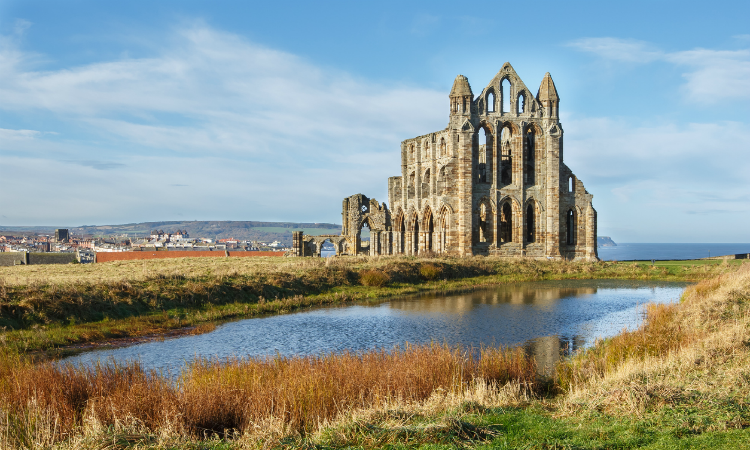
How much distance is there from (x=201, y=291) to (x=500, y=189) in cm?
3423

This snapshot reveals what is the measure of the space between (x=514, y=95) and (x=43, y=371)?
49.2m

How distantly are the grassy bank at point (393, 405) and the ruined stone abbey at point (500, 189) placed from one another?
3917cm

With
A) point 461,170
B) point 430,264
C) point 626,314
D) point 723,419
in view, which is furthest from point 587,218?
point 723,419

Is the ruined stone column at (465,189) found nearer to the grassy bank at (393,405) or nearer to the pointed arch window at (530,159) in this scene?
the pointed arch window at (530,159)

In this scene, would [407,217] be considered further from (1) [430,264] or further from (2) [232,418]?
(2) [232,418]

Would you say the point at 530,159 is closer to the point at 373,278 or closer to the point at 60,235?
the point at 373,278

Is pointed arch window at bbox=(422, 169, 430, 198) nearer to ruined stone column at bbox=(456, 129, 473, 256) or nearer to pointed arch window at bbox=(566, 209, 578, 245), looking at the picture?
ruined stone column at bbox=(456, 129, 473, 256)

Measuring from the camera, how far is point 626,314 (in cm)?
2325

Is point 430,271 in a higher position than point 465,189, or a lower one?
lower

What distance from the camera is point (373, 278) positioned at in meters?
33.3

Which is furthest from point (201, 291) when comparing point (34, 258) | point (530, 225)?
point (34, 258)

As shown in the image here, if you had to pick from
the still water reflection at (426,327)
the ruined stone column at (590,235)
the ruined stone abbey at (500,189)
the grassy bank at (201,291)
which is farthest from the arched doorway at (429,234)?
the still water reflection at (426,327)

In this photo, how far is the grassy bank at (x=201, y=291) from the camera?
59.9 ft

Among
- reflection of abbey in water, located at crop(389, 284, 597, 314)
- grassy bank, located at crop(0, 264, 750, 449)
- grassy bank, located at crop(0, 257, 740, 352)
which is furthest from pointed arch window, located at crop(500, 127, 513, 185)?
grassy bank, located at crop(0, 264, 750, 449)
